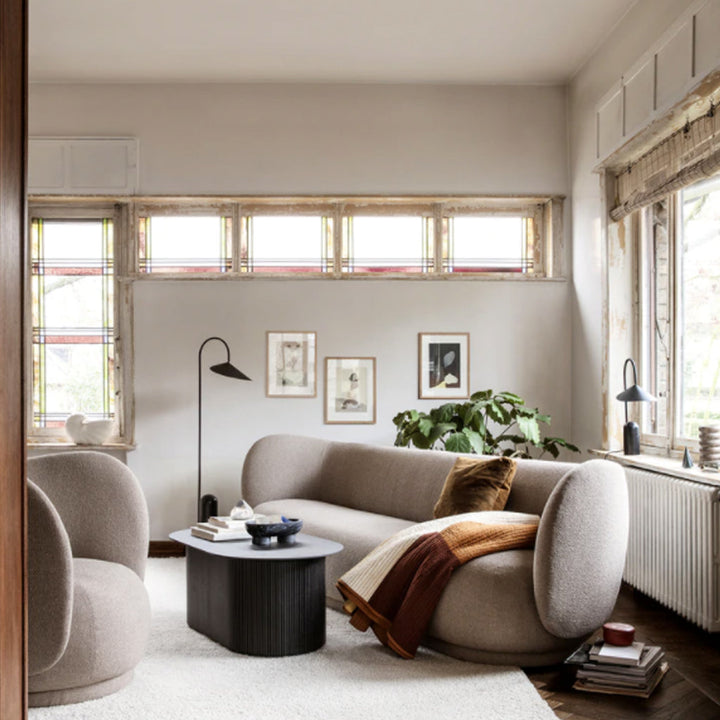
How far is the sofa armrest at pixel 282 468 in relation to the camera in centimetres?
552

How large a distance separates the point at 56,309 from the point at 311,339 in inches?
72.5

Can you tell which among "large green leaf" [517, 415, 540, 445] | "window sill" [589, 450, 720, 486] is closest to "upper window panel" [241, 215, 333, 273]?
"large green leaf" [517, 415, 540, 445]

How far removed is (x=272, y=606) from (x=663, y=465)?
6.86 feet

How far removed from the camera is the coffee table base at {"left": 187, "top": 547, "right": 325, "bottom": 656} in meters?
3.72

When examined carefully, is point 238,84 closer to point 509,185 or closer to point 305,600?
point 509,185

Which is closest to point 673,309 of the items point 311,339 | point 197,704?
point 311,339

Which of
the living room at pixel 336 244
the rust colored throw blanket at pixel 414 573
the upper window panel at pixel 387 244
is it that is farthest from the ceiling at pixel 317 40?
the rust colored throw blanket at pixel 414 573

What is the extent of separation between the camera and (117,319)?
629cm

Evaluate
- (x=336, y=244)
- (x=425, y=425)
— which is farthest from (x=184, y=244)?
(x=425, y=425)

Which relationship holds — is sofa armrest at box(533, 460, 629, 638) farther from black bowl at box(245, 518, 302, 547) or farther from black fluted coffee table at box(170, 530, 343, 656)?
black bowl at box(245, 518, 302, 547)

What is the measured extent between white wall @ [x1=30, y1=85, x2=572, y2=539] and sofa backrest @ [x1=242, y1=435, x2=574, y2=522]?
0.58 m

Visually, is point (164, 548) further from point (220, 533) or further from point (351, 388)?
point (220, 533)

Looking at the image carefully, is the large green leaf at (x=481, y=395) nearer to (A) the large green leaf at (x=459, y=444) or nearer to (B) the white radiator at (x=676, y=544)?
(A) the large green leaf at (x=459, y=444)

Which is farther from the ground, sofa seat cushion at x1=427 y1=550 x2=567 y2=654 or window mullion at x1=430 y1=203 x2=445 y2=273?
window mullion at x1=430 y1=203 x2=445 y2=273
